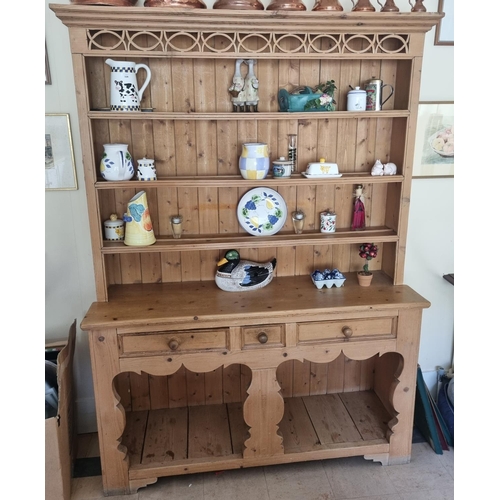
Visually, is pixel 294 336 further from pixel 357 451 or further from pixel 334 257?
pixel 357 451

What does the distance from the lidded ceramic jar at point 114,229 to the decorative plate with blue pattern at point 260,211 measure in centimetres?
53

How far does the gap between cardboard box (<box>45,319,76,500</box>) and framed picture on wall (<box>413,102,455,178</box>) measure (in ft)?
6.06

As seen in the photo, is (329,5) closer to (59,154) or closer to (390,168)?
(390,168)

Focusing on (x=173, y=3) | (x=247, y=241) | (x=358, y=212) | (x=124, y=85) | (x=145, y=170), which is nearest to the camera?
(x=173, y=3)

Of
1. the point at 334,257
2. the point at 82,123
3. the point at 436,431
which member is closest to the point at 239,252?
the point at 334,257

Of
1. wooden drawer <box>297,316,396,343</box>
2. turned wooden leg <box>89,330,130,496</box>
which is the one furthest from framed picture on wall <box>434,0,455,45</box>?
turned wooden leg <box>89,330,130,496</box>

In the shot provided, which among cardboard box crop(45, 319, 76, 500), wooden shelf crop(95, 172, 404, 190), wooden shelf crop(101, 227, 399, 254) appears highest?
wooden shelf crop(95, 172, 404, 190)

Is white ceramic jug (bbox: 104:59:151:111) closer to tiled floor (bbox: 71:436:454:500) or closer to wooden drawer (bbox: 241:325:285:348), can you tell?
wooden drawer (bbox: 241:325:285:348)

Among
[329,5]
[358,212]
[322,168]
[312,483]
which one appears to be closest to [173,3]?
[329,5]

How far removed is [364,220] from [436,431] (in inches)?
43.9

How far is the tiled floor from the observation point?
1973 millimetres

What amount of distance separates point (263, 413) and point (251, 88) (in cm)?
138

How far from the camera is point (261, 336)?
6.13ft

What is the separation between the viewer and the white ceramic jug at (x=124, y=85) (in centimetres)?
178
